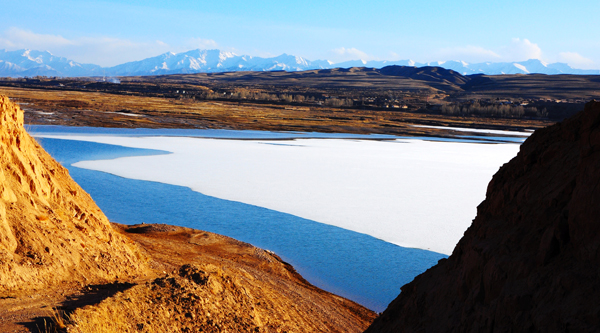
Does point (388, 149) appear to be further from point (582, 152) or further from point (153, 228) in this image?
point (582, 152)

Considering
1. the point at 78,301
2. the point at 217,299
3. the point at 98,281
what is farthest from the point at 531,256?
the point at 98,281

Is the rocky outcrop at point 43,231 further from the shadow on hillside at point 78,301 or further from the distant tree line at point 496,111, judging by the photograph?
the distant tree line at point 496,111

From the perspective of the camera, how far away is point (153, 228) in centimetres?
1257

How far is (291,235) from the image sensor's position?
1351cm

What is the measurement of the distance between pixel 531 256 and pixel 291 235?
31.8 ft

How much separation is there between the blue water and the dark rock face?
14.6 feet

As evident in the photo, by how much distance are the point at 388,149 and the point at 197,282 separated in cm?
2617

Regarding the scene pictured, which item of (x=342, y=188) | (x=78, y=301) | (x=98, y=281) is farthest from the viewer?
(x=342, y=188)

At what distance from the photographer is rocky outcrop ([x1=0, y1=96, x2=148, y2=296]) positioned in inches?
254

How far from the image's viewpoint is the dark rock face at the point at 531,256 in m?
3.60

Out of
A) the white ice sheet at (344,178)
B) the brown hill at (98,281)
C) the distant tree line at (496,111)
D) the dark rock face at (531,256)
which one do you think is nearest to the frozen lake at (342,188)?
the white ice sheet at (344,178)

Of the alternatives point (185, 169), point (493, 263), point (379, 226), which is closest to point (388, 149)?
point (185, 169)

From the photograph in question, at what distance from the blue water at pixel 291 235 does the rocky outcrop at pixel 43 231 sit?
171 inches

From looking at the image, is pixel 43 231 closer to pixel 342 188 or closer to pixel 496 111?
pixel 342 188
